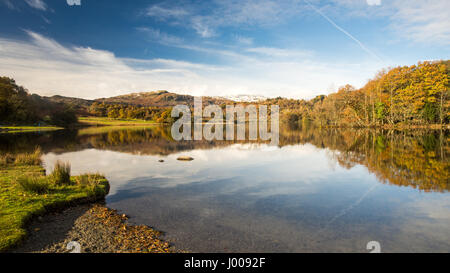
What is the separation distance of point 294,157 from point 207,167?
9.63 m

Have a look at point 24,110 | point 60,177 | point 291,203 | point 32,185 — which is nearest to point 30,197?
point 32,185

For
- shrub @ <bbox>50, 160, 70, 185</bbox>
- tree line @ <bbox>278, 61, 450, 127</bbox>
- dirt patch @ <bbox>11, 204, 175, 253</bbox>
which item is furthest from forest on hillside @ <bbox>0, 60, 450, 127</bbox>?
dirt patch @ <bbox>11, 204, 175, 253</bbox>

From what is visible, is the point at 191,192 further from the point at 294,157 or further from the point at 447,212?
the point at 294,157

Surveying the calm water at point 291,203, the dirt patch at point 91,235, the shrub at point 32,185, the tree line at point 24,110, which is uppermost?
the tree line at point 24,110

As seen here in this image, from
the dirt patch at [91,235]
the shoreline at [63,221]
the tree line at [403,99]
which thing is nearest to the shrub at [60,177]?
the shoreline at [63,221]

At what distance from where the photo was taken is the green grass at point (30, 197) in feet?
23.1

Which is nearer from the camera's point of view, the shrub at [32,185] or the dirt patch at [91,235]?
the dirt patch at [91,235]

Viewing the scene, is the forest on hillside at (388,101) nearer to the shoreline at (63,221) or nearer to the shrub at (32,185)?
the shrub at (32,185)

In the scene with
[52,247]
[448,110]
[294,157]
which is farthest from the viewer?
[448,110]

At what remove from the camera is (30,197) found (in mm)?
9711

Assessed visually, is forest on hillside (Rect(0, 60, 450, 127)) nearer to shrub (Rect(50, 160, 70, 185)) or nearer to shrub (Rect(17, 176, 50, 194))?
shrub (Rect(50, 160, 70, 185))

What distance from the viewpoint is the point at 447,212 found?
9258mm

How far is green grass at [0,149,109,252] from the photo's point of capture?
7049 mm
